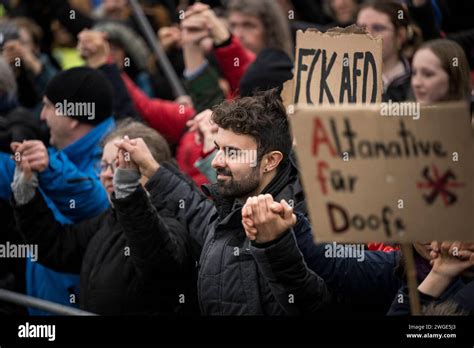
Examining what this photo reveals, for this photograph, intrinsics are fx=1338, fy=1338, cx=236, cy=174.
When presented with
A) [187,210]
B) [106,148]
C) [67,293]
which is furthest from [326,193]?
[67,293]

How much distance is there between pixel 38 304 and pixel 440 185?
220 cm

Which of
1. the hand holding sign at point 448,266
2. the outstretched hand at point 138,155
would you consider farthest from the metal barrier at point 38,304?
the hand holding sign at point 448,266

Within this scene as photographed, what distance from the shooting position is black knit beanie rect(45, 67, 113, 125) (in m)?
7.10

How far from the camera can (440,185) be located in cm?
439

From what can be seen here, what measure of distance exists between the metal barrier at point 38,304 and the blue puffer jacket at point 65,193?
13.3 inches

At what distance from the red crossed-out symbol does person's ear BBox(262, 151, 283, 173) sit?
1087 mm

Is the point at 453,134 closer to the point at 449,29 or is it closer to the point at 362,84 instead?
the point at 362,84

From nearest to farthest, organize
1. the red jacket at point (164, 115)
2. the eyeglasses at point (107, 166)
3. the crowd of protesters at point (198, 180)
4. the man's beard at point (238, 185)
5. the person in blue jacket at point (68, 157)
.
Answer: the crowd of protesters at point (198, 180), the man's beard at point (238, 185), the eyeglasses at point (107, 166), the person in blue jacket at point (68, 157), the red jacket at point (164, 115)

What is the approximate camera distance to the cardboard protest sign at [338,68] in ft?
18.5

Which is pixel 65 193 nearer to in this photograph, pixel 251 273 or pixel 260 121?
pixel 260 121

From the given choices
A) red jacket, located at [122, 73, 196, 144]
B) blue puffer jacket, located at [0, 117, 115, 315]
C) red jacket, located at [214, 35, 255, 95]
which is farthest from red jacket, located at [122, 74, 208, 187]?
blue puffer jacket, located at [0, 117, 115, 315]

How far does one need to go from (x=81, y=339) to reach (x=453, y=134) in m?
1.86

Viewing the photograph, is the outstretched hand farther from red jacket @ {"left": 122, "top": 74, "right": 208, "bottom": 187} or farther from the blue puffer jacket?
red jacket @ {"left": 122, "top": 74, "right": 208, "bottom": 187}

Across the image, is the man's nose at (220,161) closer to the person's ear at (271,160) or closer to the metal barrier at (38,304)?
the person's ear at (271,160)
